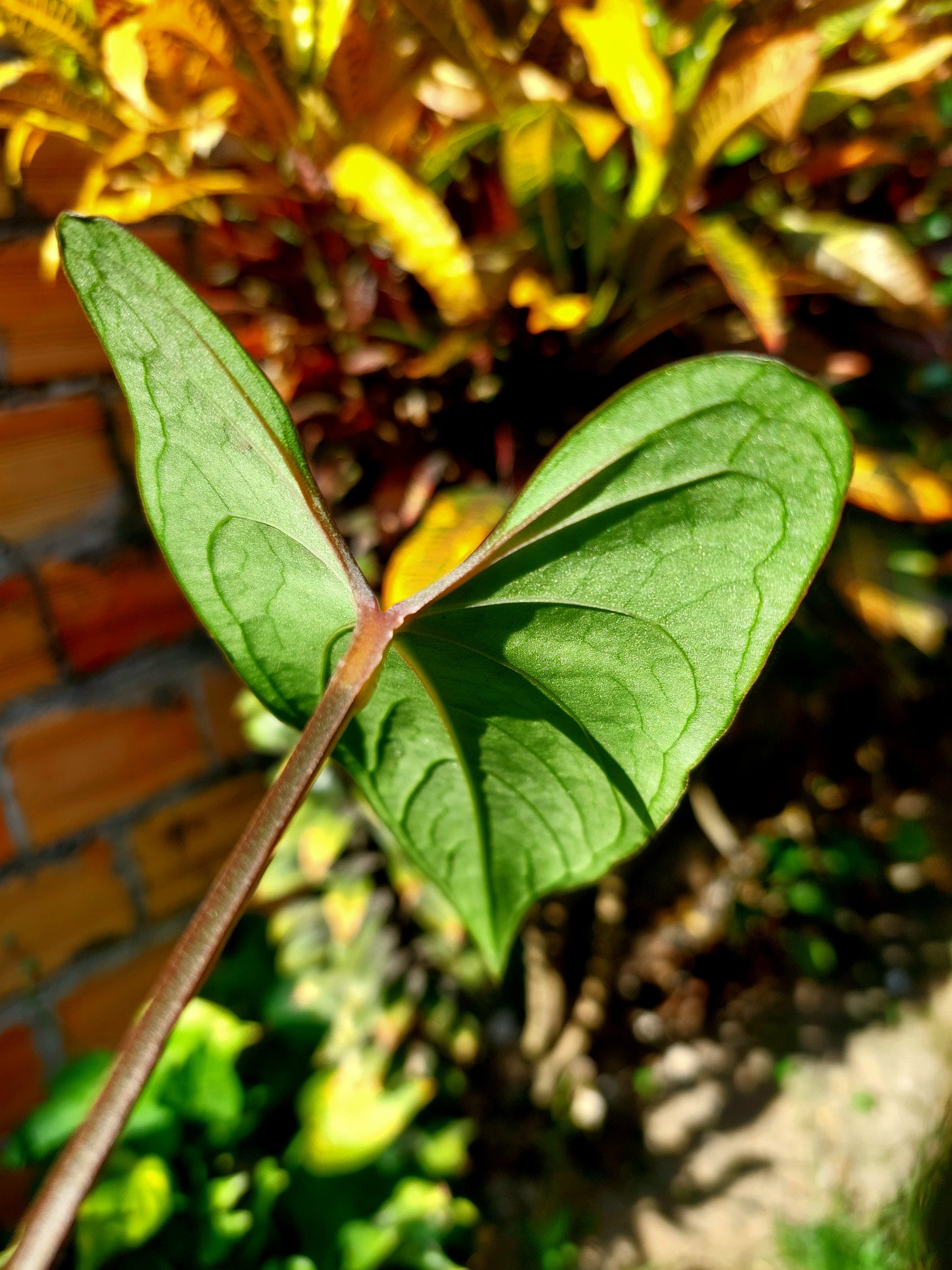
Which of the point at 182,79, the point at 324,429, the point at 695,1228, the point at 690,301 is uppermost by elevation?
the point at 182,79

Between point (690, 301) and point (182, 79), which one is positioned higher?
point (182, 79)

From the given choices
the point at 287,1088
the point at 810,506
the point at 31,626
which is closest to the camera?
the point at 810,506

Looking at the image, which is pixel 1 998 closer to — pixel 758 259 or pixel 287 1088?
pixel 287 1088

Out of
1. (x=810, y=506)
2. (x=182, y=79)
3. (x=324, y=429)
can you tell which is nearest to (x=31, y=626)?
(x=324, y=429)

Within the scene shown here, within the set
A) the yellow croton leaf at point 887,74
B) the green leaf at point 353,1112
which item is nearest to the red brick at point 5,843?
the green leaf at point 353,1112

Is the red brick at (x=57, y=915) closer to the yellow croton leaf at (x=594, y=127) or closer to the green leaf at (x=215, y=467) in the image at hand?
the green leaf at (x=215, y=467)

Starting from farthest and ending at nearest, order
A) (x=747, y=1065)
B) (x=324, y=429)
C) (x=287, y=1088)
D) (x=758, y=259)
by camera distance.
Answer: (x=747, y=1065)
(x=287, y=1088)
(x=324, y=429)
(x=758, y=259)

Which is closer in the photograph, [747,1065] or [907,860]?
[747,1065]
